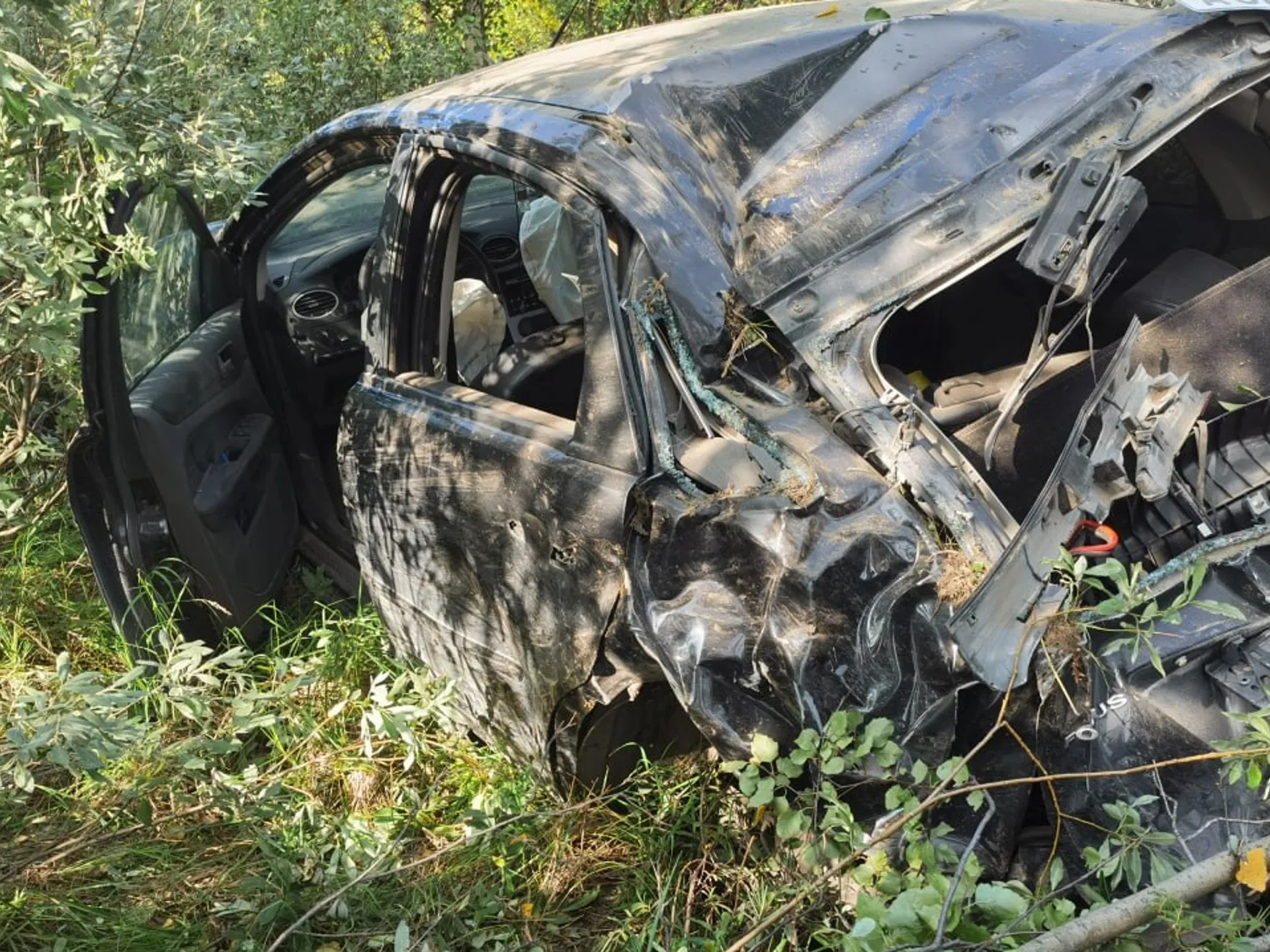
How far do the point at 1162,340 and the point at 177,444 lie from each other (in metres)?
Result: 2.37

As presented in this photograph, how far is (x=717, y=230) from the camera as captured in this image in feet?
7.43

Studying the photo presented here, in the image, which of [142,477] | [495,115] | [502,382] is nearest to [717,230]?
[495,115]

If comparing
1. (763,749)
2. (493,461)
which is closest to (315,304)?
(493,461)

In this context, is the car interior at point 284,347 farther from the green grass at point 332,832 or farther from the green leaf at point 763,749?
the green leaf at point 763,749

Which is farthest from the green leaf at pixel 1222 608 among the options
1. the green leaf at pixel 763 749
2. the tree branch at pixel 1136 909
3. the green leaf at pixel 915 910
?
the green leaf at pixel 763 749

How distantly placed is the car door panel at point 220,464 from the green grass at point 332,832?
306mm

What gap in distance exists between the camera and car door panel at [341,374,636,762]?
2217 millimetres

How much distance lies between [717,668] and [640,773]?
72 cm

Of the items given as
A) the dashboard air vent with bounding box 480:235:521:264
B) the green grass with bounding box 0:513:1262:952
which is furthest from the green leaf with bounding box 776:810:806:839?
the dashboard air vent with bounding box 480:235:521:264

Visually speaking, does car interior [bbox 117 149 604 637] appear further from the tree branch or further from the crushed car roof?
the tree branch

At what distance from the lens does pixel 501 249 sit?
358 centimetres

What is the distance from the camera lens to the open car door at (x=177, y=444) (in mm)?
2912

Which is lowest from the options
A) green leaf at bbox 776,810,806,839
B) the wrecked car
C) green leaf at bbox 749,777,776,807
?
green leaf at bbox 776,810,806,839

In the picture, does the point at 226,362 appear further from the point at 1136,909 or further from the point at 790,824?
the point at 1136,909
